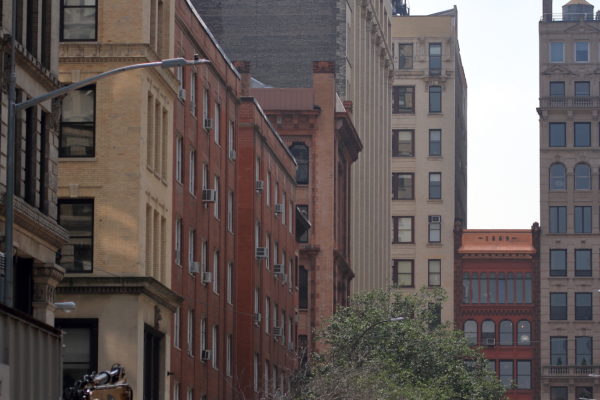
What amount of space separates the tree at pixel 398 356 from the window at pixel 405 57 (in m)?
66.7

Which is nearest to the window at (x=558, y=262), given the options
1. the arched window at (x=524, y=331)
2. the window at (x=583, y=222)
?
the window at (x=583, y=222)

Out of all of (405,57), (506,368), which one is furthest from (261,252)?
(405,57)

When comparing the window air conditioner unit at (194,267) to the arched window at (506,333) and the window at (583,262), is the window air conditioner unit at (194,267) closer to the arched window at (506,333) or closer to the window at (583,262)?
the arched window at (506,333)

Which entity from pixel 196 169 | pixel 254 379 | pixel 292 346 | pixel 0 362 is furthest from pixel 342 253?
pixel 0 362

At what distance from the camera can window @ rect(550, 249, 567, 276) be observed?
139625 mm

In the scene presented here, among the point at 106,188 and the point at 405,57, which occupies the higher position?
the point at 405,57

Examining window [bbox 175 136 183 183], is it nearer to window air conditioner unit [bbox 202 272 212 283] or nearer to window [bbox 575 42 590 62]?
window air conditioner unit [bbox 202 272 212 283]

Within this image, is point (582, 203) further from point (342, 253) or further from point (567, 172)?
point (342, 253)

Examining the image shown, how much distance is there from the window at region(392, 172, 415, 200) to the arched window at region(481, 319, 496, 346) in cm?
1333

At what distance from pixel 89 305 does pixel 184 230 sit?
8570 mm

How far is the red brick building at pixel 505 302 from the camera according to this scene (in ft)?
452

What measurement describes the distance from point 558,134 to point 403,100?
45.6 ft

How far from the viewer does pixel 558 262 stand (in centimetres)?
14038

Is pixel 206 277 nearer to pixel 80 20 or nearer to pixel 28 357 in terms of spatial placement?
pixel 80 20
